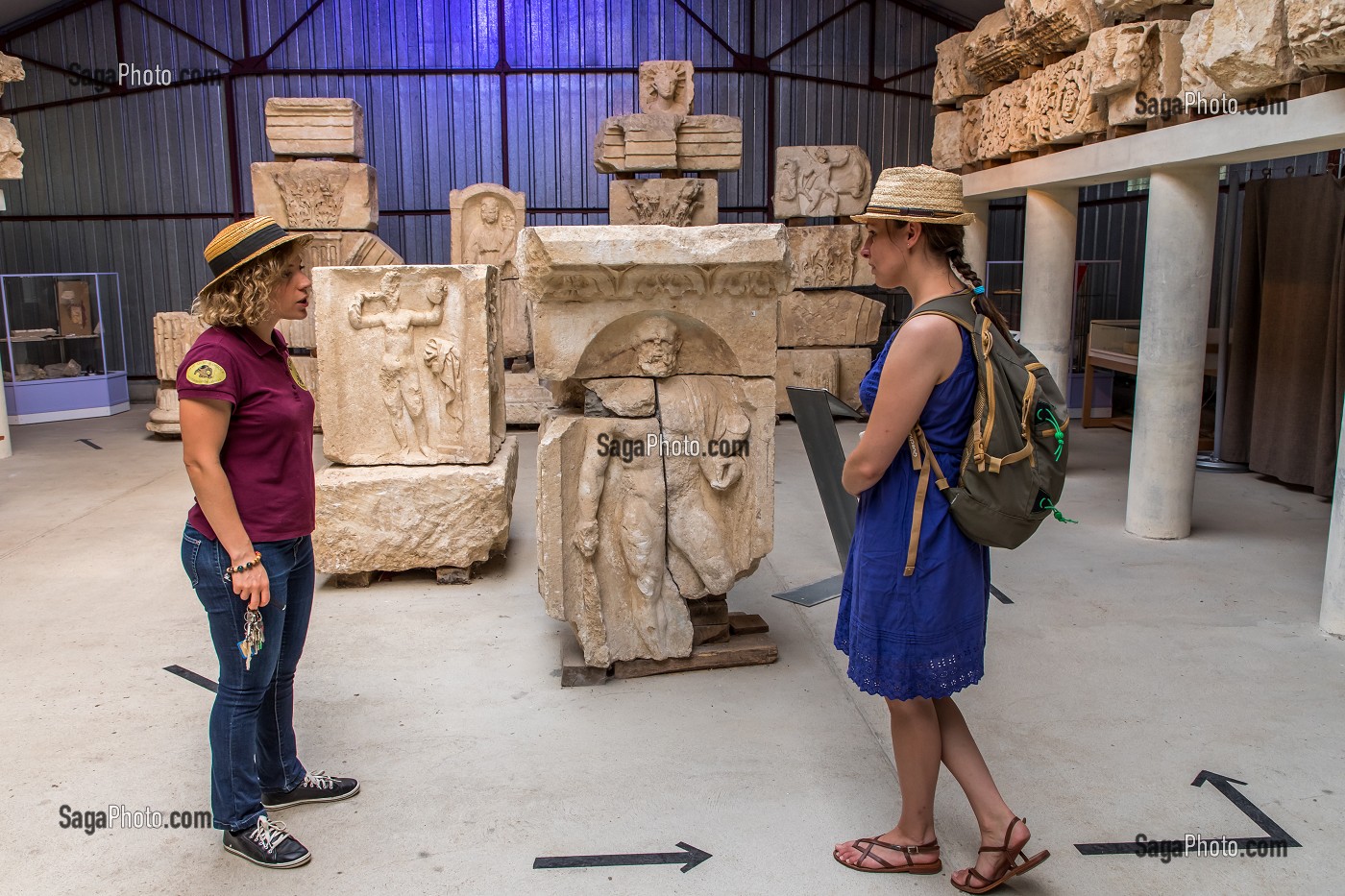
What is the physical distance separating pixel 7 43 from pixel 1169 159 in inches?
515

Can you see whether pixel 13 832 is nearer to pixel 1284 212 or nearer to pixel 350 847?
pixel 350 847

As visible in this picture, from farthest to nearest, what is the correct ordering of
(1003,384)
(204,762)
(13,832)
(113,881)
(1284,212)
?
1. (1284,212)
2. (204,762)
3. (13,832)
4. (113,881)
5. (1003,384)

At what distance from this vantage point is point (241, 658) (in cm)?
266

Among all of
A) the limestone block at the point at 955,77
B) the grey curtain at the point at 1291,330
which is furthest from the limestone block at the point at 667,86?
the grey curtain at the point at 1291,330

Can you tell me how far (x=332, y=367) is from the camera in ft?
17.2

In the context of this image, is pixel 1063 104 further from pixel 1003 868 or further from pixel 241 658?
pixel 241 658

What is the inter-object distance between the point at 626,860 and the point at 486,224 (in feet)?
26.6

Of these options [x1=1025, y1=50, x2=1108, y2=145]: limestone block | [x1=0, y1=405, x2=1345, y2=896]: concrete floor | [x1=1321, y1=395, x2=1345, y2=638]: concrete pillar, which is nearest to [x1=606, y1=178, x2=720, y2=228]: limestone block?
[x1=1025, y1=50, x2=1108, y2=145]: limestone block

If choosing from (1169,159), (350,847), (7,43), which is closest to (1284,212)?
(1169,159)

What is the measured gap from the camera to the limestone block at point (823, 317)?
1023 cm

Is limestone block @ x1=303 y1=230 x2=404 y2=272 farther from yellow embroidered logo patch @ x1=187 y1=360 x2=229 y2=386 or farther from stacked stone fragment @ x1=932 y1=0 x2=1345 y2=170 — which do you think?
yellow embroidered logo patch @ x1=187 y1=360 x2=229 y2=386

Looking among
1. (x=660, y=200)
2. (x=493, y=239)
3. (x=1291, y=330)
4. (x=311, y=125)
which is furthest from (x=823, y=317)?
(x=311, y=125)

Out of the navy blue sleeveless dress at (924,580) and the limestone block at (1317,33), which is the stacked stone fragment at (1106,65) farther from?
the navy blue sleeveless dress at (924,580)

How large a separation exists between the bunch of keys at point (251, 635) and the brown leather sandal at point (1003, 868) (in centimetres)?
196
